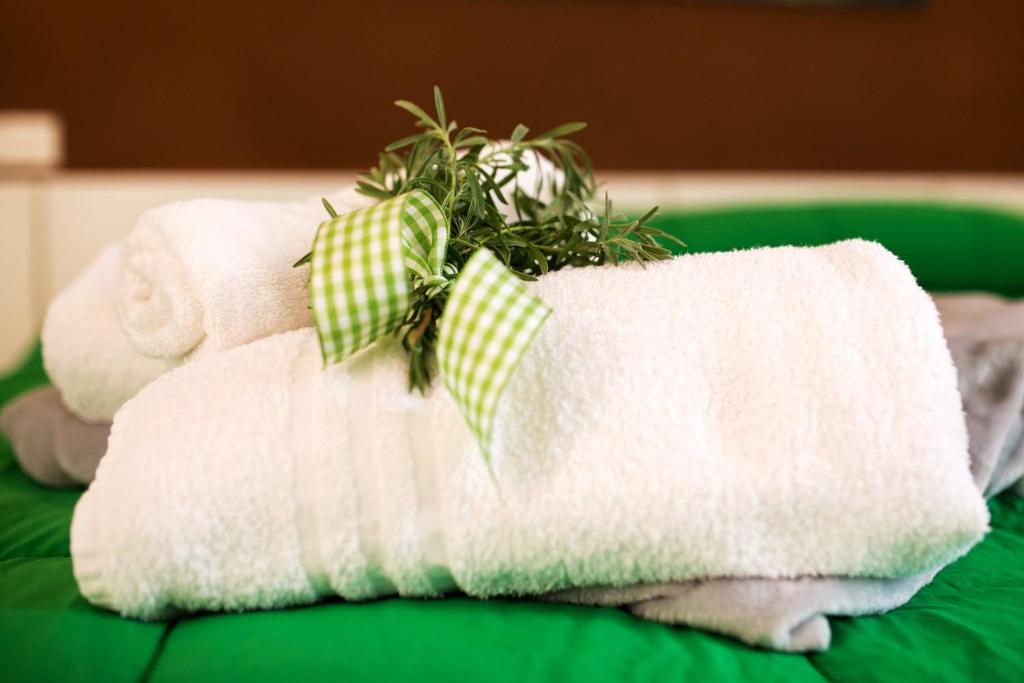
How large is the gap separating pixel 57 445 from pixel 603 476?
0.56 metres

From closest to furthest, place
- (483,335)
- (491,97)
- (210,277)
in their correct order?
(483,335)
(210,277)
(491,97)

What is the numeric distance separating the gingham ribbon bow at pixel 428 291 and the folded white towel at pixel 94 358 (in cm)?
28

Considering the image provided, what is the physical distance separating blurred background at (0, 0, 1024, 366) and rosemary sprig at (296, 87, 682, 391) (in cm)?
120

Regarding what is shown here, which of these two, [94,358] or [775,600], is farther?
[94,358]

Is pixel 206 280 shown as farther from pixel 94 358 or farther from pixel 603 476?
pixel 603 476

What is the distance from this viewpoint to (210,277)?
2.13ft

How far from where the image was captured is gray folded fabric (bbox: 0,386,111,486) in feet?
2.65

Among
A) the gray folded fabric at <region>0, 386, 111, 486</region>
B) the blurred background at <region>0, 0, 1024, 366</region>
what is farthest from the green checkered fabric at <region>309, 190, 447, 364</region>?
the blurred background at <region>0, 0, 1024, 366</region>

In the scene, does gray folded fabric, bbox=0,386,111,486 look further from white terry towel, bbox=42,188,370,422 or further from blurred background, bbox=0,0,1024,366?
blurred background, bbox=0,0,1024,366

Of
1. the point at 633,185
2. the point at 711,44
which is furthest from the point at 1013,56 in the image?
the point at 633,185

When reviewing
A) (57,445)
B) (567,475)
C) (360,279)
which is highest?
(360,279)

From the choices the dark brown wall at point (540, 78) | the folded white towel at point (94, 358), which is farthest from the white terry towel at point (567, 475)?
the dark brown wall at point (540, 78)

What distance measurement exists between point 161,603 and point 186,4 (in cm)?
166

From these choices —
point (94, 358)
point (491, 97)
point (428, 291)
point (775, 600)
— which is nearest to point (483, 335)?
point (428, 291)
